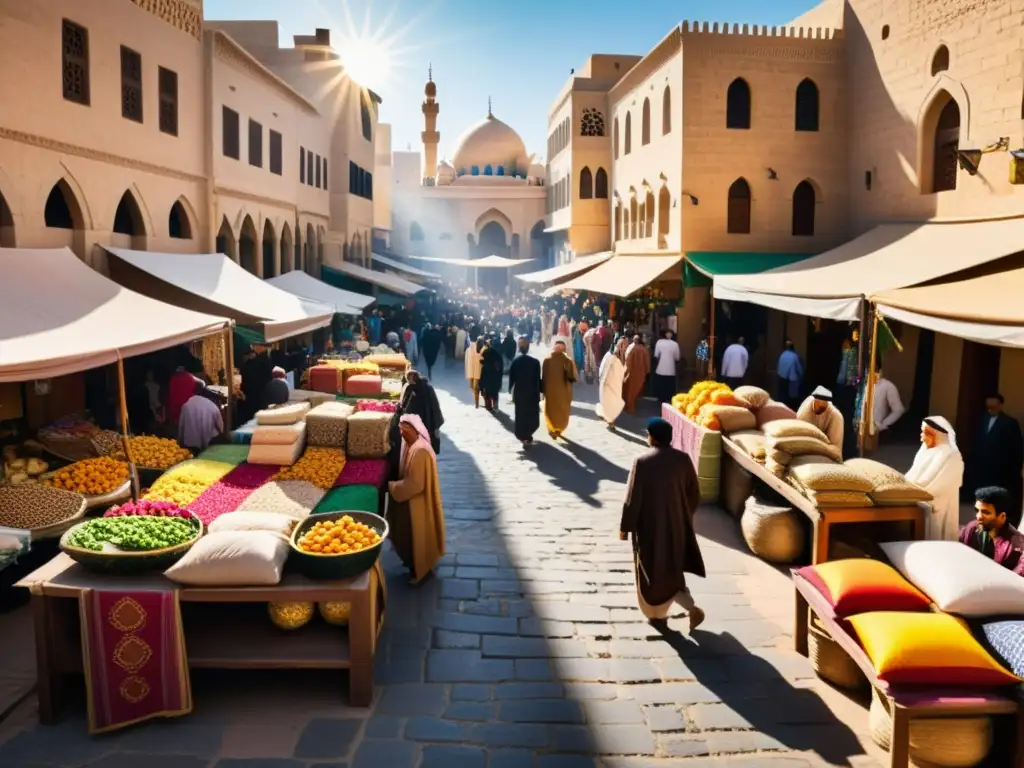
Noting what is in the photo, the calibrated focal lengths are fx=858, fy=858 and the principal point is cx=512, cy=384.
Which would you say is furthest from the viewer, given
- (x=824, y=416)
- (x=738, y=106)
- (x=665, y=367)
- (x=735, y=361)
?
(x=738, y=106)

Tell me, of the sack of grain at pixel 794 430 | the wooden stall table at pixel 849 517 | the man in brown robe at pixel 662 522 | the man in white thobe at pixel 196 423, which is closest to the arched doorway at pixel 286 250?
the man in white thobe at pixel 196 423

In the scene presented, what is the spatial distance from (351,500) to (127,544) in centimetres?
196

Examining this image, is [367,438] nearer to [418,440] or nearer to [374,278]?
[418,440]

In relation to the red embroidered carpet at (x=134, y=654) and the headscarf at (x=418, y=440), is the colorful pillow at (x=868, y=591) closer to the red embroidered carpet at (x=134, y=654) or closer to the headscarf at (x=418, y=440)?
the headscarf at (x=418, y=440)

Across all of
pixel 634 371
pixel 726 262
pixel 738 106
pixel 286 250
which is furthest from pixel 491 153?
pixel 634 371

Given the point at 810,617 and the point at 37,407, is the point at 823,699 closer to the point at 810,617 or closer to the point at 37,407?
the point at 810,617

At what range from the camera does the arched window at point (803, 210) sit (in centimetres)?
1686

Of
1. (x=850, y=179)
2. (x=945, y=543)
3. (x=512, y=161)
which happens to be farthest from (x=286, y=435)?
(x=512, y=161)

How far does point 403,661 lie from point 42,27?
28.0 feet

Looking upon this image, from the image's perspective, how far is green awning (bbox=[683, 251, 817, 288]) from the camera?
15750mm

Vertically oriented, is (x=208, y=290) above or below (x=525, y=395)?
above

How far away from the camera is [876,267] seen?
36.2ft

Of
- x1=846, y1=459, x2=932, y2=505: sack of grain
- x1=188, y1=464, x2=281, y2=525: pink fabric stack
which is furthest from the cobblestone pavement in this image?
x1=188, y1=464, x2=281, y2=525: pink fabric stack

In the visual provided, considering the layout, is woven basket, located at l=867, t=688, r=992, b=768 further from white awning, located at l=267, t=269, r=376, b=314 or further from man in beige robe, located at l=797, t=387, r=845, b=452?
white awning, located at l=267, t=269, r=376, b=314
